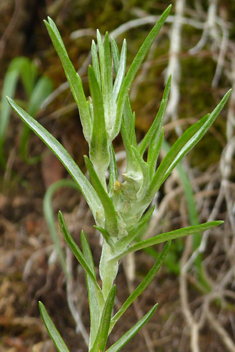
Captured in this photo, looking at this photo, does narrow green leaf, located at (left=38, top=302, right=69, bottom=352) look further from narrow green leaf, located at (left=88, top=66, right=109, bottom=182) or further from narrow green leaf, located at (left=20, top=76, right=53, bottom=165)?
narrow green leaf, located at (left=20, top=76, right=53, bottom=165)

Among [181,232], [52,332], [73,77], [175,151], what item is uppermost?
[73,77]

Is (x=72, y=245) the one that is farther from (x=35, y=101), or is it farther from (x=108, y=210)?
(x=35, y=101)

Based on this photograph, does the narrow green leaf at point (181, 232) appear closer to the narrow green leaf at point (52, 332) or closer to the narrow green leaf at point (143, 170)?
the narrow green leaf at point (143, 170)

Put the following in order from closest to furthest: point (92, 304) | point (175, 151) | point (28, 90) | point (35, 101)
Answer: point (175, 151) < point (92, 304) < point (35, 101) < point (28, 90)

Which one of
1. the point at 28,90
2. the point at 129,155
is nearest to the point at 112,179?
the point at 129,155

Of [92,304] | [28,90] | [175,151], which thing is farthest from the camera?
[28,90]

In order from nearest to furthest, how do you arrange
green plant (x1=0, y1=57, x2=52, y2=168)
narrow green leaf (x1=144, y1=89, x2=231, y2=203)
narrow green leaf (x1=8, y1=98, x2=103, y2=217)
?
1. narrow green leaf (x1=144, y1=89, x2=231, y2=203)
2. narrow green leaf (x1=8, y1=98, x2=103, y2=217)
3. green plant (x1=0, y1=57, x2=52, y2=168)

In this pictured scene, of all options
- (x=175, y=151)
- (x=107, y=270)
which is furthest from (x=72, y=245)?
(x=175, y=151)

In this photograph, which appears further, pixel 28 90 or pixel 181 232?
pixel 28 90

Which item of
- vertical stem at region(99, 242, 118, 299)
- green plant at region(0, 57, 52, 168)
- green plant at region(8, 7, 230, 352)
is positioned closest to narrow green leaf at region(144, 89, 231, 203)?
green plant at region(8, 7, 230, 352)

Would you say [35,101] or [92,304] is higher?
[35,101]
